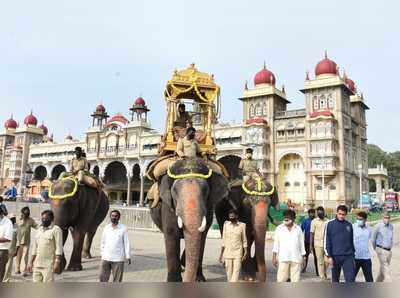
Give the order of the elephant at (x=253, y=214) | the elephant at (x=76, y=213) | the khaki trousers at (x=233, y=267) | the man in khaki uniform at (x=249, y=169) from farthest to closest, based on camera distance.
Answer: the elephant at (x=76, y=213), the man in khaki uniform at (x=249, y=169), the elephant at (x=253, y=214), the khaki trousers at (x=233, y=267)

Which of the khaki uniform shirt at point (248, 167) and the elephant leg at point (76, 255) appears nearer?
the khaki uniform shirt at point (248, 167)

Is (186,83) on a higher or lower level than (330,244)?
higher

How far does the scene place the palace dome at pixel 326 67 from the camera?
42.9 m

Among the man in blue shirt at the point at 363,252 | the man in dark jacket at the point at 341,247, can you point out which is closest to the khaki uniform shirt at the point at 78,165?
the man in dark jacket at the point at 341,247

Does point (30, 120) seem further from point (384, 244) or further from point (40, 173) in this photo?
point (384, 244)

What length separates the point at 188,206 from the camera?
558cm

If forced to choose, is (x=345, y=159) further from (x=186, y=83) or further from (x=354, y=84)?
(x=186, y=83)

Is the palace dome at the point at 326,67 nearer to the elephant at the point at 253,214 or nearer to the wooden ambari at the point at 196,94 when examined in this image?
the wooden ambari at the point at 196,94

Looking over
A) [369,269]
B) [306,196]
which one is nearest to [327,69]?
[306,196]

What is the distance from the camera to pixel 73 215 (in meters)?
8.73

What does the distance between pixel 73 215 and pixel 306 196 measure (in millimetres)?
34868

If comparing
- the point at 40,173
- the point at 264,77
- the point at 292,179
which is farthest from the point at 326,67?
the point at 40,173

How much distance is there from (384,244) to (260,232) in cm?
237

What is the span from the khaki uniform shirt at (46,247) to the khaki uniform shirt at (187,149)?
7.81 ft
